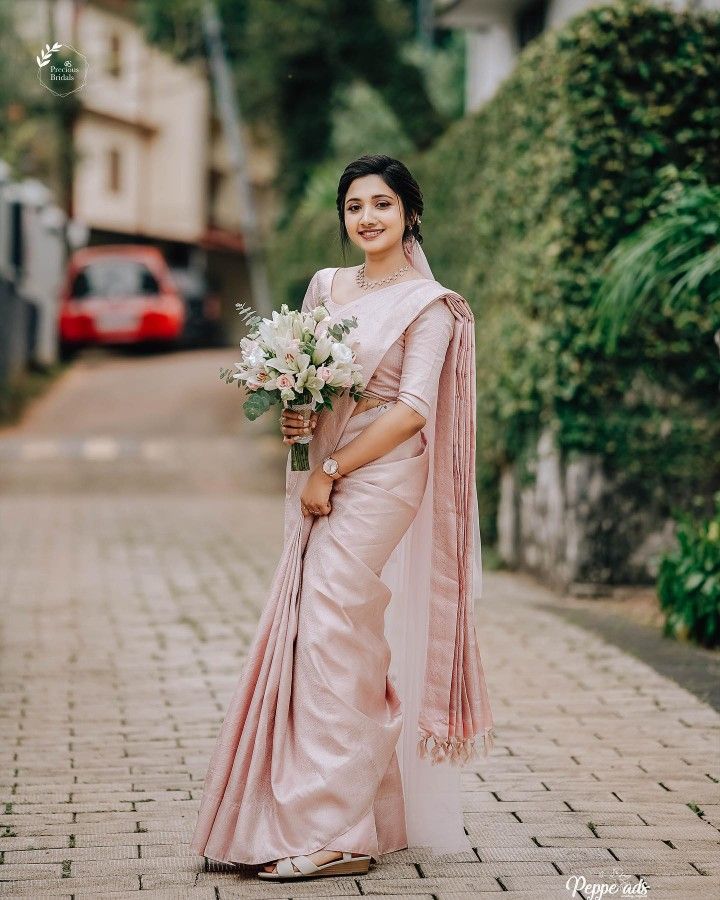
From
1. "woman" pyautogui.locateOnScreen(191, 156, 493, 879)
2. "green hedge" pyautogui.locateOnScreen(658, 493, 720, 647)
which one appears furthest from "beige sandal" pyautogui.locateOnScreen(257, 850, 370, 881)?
"green hedge" pyautogui.locateOnScreen(658, 493, 720, 647)

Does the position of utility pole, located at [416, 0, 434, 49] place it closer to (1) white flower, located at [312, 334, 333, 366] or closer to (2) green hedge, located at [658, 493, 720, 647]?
(2) green hedge, located at [658, 493, 720, 647]

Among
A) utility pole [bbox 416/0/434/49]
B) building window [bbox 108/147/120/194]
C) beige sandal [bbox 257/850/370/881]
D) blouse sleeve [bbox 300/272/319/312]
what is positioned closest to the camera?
beige sandal [bbox 257/850/370/881]

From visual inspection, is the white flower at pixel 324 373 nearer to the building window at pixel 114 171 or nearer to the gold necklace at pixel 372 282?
the gold necklace at pixel 372 282

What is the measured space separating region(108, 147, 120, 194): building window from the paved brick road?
28503mm

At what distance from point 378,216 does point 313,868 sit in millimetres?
1845

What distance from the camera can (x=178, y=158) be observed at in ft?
138

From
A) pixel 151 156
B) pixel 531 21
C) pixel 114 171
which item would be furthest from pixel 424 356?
pixel 151 156

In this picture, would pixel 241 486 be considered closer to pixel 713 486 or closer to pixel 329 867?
pixel 713 486

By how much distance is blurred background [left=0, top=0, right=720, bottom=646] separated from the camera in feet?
28.9

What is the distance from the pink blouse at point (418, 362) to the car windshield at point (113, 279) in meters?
22.3

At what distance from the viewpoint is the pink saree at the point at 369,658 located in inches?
155

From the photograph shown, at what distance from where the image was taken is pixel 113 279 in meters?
25.9

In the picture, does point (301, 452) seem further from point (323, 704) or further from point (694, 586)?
point (694, 586)

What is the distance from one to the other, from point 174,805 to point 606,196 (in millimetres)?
5402
